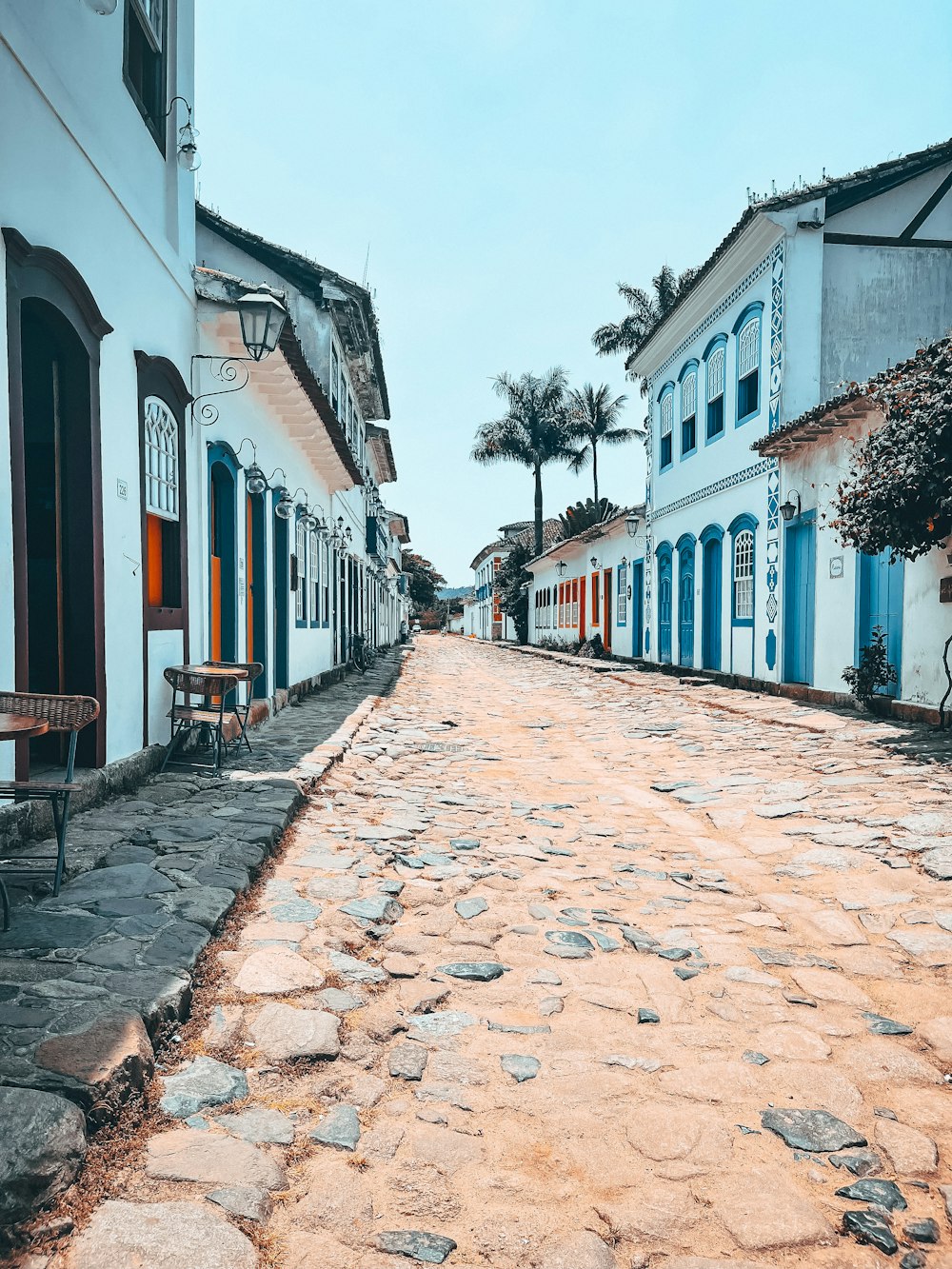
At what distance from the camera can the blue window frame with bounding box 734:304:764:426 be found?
12.9 m

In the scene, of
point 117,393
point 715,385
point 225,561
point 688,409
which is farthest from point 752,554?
point 117,393

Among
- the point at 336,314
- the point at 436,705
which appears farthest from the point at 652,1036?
the point at 336,314

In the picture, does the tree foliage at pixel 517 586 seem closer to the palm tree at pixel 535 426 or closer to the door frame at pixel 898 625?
the palm tree at pixel 535 426

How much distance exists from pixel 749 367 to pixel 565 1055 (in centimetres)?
1287

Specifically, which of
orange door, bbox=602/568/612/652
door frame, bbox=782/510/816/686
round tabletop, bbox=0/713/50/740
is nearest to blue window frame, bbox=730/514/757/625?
door frame, bbox=782/510/816/686

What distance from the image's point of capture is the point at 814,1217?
6.00ft

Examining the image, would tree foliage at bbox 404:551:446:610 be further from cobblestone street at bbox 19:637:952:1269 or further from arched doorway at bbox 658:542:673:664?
cobblestone street at bbox 19:637:952:1269

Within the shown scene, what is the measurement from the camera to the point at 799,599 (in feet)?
38.7

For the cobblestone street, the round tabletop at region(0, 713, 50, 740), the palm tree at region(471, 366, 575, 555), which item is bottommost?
the cobblestone street

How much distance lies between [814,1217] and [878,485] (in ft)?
22.8

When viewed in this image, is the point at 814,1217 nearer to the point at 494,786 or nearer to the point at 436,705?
the point at 494,786

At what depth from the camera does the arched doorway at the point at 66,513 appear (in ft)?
15.8

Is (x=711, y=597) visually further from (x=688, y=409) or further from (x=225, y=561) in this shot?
(x=225, y=561)

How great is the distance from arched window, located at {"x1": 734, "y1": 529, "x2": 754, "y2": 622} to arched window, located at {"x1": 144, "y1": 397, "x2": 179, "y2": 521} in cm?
964
